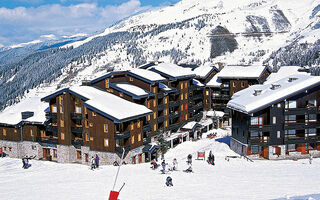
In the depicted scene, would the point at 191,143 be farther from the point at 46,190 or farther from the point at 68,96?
the point at 46,190

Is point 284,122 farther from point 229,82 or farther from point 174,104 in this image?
point 229,82

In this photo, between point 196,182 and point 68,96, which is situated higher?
point 68,96

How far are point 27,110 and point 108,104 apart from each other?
19.6 meters

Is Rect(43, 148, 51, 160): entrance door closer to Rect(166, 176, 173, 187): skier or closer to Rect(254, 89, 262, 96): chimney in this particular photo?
Rect(166, 176, 173, 187): skier

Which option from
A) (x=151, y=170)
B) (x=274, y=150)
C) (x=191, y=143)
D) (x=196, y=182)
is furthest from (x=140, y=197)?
(x=191, y=143)

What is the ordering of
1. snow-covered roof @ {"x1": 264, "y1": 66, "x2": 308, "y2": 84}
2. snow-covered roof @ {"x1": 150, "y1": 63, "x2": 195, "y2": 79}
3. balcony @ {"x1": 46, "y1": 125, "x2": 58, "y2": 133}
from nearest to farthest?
balcony @ {"x1": 46, "y1": 125, "x2": 58, "y2": 133}, snow-covered roof @ {"x1": 150, "y1": 63, "x2": 195, "y2": 79}, snow-covered roof @ {"x1": 264, "y1": 66, "x2": 308, "y2": 84}

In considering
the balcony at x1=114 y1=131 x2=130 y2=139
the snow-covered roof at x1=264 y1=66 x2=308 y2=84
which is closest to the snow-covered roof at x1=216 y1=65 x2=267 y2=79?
the snow-covered roof at x1=264 y1=66 x2=308 y2=84

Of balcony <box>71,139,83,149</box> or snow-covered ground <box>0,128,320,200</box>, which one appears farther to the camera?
balcony <box>71,139,83,149</box>

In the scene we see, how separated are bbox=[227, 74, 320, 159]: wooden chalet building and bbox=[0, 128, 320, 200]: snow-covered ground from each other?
404 cm

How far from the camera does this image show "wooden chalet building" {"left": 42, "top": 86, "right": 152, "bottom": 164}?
4875cm

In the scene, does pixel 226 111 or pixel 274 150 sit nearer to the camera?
pixel 274 150

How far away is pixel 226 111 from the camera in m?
79.7

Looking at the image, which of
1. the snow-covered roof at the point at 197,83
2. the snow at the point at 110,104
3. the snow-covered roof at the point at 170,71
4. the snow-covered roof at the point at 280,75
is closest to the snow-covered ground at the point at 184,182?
the snow at the point at 110,104

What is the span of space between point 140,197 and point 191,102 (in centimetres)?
4951
